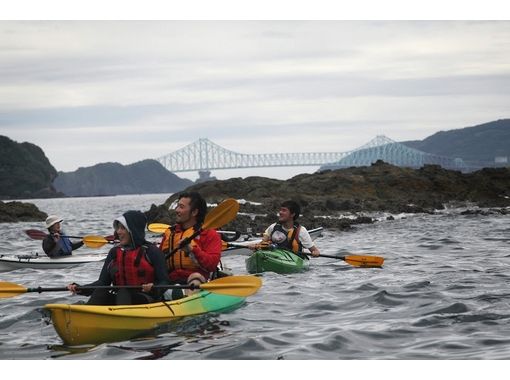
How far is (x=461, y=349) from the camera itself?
25.8 ft

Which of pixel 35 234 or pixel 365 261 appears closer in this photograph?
pixel 365 261

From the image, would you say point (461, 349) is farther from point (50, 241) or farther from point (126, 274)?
point (50, 241)

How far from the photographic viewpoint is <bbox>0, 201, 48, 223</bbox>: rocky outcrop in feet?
138

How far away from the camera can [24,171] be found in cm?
13375

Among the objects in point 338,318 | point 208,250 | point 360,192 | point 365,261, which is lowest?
point 338,318

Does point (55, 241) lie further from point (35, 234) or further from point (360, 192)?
point (360, 192)

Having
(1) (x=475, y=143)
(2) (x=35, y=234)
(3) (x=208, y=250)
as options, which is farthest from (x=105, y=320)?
(1) (x=475, y=143)

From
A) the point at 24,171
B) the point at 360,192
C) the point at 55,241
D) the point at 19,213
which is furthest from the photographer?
the point at 24,171

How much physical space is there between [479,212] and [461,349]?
25079 mm

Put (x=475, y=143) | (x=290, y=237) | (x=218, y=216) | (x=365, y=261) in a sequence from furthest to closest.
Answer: (x=475, y=143) < (x=290, y=237) < (x=365, y=261) < (x=218, y=216)

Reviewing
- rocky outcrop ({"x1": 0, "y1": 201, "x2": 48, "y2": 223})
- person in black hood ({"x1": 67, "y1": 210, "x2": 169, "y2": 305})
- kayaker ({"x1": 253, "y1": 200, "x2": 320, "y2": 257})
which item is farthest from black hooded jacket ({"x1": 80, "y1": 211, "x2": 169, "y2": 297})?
rocky outcrop ({"x1": 0, "y1": 201, "x2": 48, "y2": 223})

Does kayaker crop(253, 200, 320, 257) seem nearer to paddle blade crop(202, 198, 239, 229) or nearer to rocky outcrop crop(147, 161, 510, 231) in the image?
paddle blade crop(202, 198, 239, 229)

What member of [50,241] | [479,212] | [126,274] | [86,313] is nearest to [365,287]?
[126,274]

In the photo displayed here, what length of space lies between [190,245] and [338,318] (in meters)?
2.05
